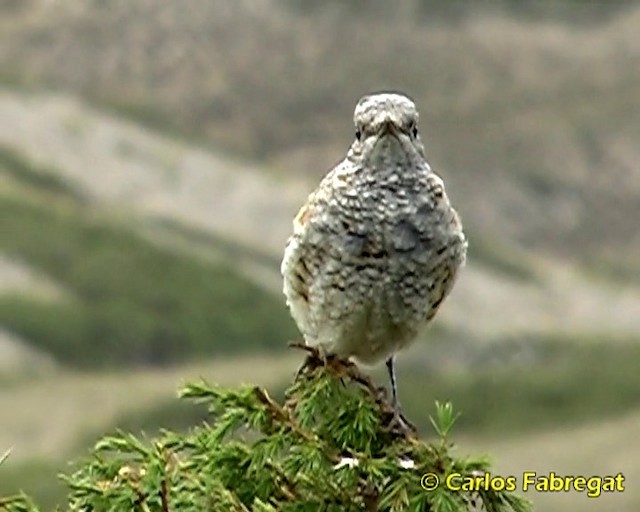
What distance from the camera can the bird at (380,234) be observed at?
7.35 metres

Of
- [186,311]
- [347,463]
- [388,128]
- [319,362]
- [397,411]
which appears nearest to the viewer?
[347,463]

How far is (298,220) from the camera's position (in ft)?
25.6

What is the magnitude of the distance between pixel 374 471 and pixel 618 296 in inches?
6111

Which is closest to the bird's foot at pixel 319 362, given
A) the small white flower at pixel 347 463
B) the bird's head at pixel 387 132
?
the small white flower at pixel 347 463

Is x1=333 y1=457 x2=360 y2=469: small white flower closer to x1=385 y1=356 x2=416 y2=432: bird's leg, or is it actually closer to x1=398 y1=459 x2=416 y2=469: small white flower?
x1=398 y1=459 x2=416 y2=469: small white flower

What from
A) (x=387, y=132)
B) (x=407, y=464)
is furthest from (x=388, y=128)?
(x=407, y=464)

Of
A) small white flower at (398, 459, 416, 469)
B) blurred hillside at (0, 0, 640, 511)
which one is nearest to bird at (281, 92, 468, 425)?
small white flower at (398, 459, 416, 469)

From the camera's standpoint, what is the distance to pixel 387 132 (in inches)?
287

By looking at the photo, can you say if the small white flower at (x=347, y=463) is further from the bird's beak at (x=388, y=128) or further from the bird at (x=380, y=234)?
the bird's beak at (x=388, y=128)

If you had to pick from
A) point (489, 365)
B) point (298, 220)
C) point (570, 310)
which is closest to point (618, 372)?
point (489, 365)

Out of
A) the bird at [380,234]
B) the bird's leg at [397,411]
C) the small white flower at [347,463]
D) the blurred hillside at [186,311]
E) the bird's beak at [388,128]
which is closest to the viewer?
the small white flower at [347,463]

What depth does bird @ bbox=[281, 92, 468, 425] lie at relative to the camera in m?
7.35

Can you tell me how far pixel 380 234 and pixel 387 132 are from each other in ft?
1.58

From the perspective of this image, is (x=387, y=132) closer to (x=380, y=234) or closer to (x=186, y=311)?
(x=380, y=234)
